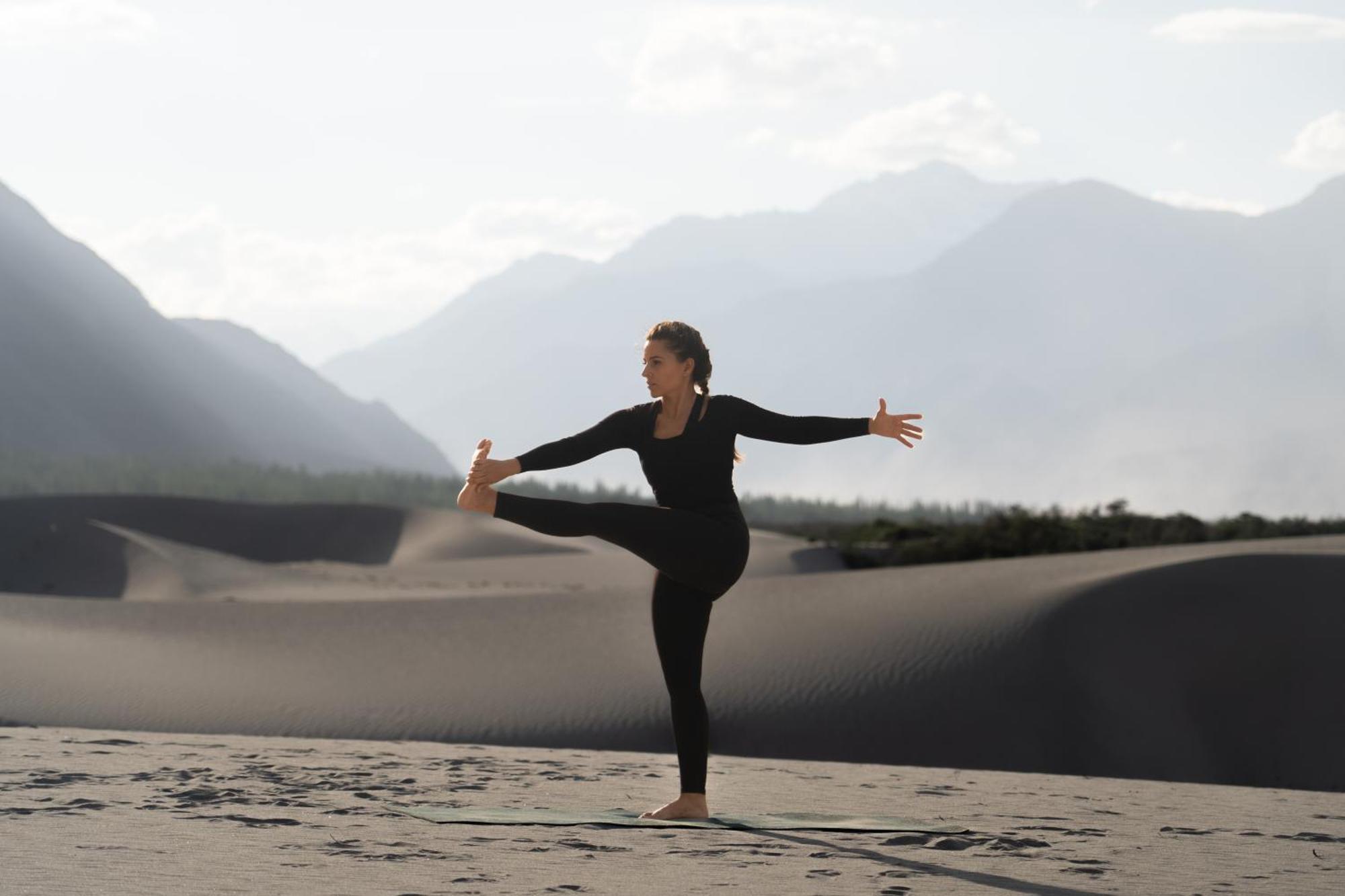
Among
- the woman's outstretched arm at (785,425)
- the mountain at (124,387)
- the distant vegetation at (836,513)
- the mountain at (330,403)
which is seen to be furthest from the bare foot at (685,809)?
the mountain at (330,403)

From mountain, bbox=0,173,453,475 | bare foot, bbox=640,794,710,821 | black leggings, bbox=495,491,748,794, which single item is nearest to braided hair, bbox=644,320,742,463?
black leggings, bbox=495,491,748,794

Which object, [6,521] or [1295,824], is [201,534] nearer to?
[6,521]

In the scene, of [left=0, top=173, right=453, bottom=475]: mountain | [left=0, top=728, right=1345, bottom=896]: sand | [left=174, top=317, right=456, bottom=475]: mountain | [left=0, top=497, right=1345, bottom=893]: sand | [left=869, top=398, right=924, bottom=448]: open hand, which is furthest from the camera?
[left=174, top=317, right=456, bottom=475]: mountain

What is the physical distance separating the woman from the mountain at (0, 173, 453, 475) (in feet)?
248

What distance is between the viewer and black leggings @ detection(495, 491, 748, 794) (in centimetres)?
627

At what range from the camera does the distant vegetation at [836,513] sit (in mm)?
25047

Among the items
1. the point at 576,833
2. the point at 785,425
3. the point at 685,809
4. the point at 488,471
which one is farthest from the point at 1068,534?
the point at 488,471

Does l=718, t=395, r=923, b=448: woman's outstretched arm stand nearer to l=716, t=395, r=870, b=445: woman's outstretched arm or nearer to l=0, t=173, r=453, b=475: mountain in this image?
l=716, t=395, r=870, b=445: woman's outstretched arm

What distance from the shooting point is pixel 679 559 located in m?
6.36

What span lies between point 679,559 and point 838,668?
685 cm

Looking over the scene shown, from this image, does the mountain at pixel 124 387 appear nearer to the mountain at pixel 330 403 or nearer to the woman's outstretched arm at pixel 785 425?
the mountain at pixel 330 403

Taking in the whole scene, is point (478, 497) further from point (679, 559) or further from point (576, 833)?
point (576, 833)

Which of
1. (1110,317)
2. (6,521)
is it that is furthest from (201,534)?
(1110,317)

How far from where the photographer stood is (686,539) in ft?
20.9
